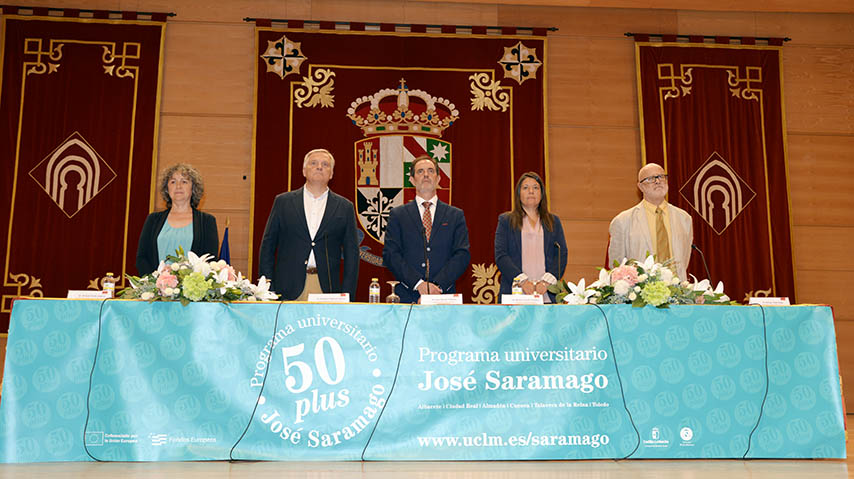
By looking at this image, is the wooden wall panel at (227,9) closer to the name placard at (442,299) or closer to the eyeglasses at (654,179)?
the eyeglasses at (654,179)

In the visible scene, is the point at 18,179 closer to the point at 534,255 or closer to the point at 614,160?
the point at 534,255

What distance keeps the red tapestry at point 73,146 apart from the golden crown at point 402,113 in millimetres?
1740

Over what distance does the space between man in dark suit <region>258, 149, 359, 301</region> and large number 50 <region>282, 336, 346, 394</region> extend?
0.87 metres

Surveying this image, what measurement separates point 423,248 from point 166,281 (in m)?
1.54

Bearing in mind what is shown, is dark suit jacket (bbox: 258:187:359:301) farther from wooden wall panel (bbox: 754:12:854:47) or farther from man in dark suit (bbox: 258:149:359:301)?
wooden wall panel (bbox: 754:12:854:47)

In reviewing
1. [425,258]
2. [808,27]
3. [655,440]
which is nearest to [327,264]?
[425,258]

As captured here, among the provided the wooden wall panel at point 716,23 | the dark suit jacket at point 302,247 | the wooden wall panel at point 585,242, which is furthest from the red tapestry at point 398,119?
the dark suit jacket at point 302,247

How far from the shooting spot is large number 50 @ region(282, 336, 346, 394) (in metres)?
2.81

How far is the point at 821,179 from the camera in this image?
612 cm

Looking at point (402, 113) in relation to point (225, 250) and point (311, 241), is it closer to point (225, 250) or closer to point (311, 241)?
point (225, 250)

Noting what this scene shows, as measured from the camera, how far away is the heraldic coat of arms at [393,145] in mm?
5723

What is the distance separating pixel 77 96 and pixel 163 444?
4.01 meters

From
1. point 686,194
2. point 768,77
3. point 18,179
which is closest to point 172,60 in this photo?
point 18,179

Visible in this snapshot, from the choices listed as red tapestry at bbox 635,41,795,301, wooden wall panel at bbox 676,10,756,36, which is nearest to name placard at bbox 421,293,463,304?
red tapestry at bbox 635,41,795,301
